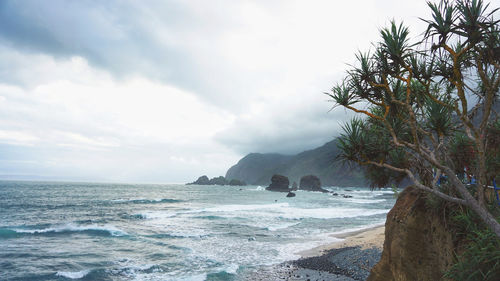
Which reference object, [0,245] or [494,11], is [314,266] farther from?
[0,245]

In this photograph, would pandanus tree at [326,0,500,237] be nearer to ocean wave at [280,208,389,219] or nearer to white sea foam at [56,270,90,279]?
white sea foam at [56,270,90,279]

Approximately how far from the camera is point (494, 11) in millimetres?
3682

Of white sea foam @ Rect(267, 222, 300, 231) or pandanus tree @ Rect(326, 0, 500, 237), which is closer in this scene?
pandanus tree @ Rect(326, 0, 500, 237)

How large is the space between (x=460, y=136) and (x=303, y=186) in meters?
128

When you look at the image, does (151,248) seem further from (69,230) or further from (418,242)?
(418,242)

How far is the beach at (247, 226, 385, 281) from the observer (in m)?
11.1

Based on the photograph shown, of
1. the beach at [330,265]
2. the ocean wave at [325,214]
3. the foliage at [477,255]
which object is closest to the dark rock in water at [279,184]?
the ocean wave at [325,214]

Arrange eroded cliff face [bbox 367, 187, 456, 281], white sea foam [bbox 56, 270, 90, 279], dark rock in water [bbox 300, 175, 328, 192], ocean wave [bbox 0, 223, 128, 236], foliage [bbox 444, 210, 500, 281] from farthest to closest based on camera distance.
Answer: dark rock in water [bbox 300, 175, 328, 192] → ocean wave [bbox 0, 223, 128, 236] → white sea foam [bbox 56, 270, 90, 279] → eroded cliff face [bbox 367, 187, 456, 281] → foliage [bbox 444, 210, 500, 281]

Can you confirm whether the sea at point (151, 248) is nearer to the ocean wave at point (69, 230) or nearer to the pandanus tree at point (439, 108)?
the ocean wave at point (69, 230)

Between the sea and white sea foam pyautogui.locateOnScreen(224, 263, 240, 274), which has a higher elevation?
white sea foam pyautogui.locateOnScreen(224, 263, 240, 274)

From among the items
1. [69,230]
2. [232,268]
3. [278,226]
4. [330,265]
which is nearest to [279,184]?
[278,226]

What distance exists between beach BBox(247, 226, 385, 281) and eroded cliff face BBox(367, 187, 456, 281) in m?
5.64

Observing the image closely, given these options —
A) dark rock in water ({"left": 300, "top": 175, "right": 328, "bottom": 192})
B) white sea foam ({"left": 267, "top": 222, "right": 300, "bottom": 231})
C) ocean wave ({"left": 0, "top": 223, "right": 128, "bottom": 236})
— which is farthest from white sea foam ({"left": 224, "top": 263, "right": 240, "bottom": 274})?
dark rock in water ({"left": 300, "top": 175, "right": 328, "bottom": 192})

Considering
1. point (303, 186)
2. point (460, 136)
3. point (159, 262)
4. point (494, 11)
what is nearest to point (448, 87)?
point (460, 136)
